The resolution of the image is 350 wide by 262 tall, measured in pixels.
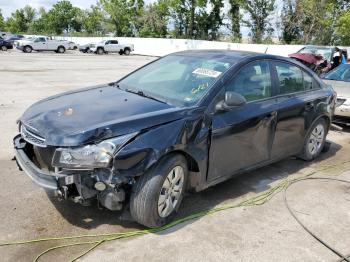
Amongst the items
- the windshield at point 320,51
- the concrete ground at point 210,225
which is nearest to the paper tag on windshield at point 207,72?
the concrete ground at point 210,225

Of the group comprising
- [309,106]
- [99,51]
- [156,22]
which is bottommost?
[99,51]

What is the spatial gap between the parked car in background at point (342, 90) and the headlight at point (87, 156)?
20.1 feet

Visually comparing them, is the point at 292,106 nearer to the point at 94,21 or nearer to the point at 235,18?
the point at 235,18

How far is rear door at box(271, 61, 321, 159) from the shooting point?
16.5 feet

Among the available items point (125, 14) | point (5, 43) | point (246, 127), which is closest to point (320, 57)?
point (246, 127)

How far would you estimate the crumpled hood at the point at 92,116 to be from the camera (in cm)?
332

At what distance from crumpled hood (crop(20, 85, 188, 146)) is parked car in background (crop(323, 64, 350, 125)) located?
534 cm

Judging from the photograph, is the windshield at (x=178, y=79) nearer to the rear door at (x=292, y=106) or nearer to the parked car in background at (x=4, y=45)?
the rear door at (x=292, y=106)

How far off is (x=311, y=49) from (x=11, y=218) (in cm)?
1563

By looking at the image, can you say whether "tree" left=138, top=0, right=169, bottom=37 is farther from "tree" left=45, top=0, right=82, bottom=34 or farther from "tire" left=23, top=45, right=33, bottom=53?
"tree" left=45, top=0, right=82, bottom=34

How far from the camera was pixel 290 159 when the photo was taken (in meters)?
6.17

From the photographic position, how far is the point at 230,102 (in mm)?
4027

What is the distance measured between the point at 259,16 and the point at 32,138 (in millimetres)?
43076

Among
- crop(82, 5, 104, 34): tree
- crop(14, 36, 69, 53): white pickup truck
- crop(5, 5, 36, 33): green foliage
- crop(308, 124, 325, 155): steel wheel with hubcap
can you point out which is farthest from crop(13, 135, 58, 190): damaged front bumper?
crop(5, 5, 36, 33): green foliage
